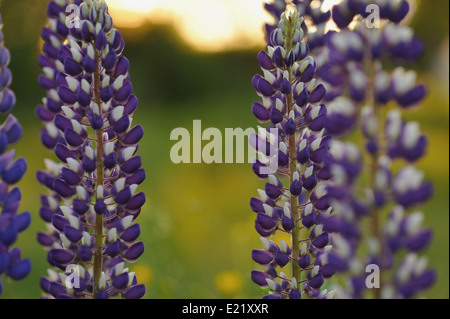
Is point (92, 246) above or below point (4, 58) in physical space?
below

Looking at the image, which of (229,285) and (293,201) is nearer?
(293,201)

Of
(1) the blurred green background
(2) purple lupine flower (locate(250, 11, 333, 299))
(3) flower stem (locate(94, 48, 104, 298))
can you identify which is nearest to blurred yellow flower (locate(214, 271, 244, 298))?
(1) the blurred green background

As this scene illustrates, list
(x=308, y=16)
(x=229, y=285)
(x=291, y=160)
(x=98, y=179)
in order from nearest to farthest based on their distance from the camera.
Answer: (x=98, y=179) → (x=291, y=160) → (x=308, y=16) → (x=229, y=285)

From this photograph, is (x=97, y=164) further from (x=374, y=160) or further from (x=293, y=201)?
(x=374, y=160)

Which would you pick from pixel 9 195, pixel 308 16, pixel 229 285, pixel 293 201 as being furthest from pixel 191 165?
pixel 9 195

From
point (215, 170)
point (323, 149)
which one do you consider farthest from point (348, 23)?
point (215, 170)
